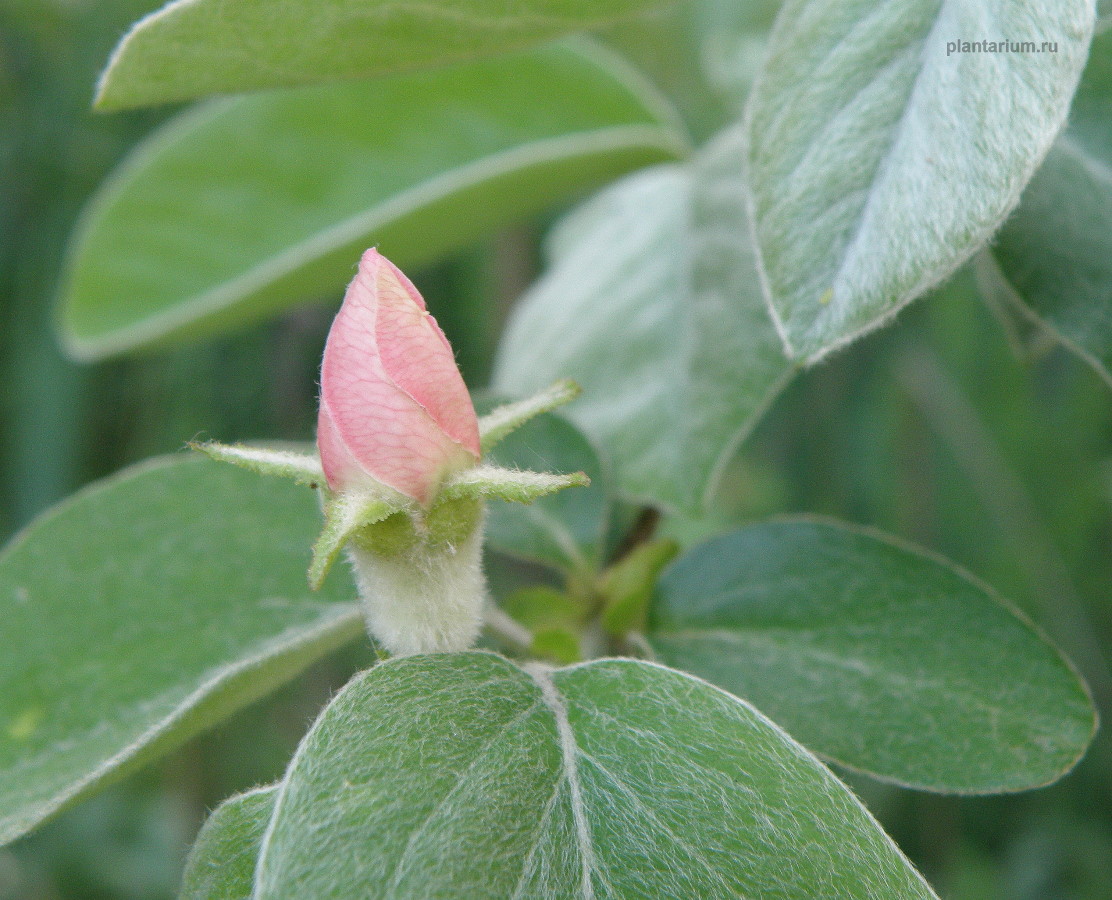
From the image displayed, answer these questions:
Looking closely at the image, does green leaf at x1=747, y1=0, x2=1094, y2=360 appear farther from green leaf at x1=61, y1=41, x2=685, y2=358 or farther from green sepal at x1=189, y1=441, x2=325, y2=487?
green leaf at x1=61, y1=41, x2=685, y2=358

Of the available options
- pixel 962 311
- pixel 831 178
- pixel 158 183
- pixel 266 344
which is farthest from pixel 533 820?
pixel 266 344

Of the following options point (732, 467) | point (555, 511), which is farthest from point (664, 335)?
point (732, 467)

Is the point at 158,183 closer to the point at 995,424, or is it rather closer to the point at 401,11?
the point at 401,11

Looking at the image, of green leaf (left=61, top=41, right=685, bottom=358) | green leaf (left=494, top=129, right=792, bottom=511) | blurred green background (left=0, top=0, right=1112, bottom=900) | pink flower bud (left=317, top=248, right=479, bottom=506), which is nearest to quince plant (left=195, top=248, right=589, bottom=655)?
pink flower bud (left=317, top=248, right=479, bottom=506)

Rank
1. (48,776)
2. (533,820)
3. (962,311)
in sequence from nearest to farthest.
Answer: (533,820) < (48,776) < (962,311)

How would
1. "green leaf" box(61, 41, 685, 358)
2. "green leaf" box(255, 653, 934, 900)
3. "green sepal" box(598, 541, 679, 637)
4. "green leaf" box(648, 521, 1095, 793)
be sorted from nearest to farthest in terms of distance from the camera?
1. "green leaf" box(255, 653, 934, 900)
2. "green leaf" box(648, 521, 1095, 793)
3. "green sepal" box(598, 541, 679, 637)
4. "green leaf" box(61, 41, 685, 358)

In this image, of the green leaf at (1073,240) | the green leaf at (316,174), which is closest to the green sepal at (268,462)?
the green leaf at (1073,240)

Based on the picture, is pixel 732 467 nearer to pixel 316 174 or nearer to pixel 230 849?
pixel 316 174
